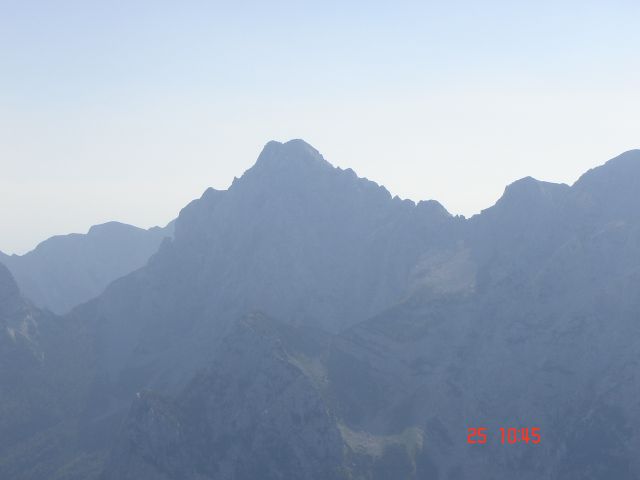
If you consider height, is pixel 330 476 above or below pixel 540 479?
above

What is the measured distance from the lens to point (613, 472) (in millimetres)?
187875

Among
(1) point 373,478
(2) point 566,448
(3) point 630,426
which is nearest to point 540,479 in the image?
(2) point 566,448

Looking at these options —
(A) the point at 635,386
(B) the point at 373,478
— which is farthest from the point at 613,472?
(B) the point at 373,478

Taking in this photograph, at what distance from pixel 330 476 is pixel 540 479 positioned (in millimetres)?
56460

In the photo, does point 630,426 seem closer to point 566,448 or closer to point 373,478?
point 566,448

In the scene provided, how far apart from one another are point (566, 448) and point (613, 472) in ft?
43.6

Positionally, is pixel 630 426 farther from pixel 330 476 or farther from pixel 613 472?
pixel 330 476

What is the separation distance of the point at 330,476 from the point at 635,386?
86.9 m

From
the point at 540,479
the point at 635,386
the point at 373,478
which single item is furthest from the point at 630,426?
the point at 373,478

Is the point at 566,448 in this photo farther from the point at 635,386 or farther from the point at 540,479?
the point at 635,386

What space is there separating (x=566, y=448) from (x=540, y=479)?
35.9 ft

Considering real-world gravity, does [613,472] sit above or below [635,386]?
below

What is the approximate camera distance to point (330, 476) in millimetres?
196375

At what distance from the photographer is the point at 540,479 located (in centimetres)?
19575
